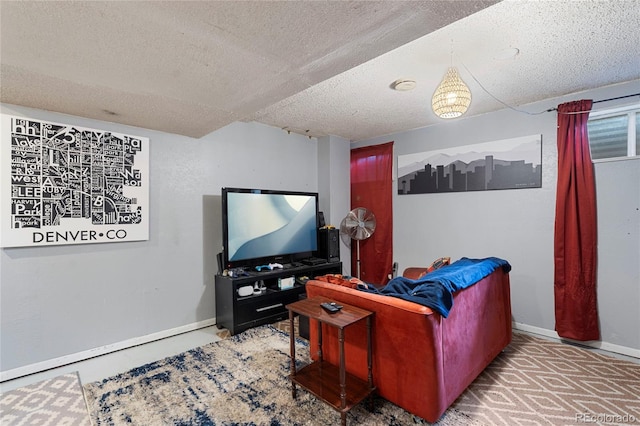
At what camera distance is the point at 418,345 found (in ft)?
5.24

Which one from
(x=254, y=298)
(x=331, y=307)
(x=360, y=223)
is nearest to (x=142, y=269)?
(x=254, y=298)

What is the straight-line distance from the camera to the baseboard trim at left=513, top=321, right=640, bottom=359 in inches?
102

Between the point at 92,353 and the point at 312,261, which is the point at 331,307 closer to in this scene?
the point at 312,261

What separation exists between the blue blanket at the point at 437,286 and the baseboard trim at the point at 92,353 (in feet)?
7.34

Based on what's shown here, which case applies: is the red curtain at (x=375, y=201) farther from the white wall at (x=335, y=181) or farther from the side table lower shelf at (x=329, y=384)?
the side table lower shelf at (x=329, y=384)

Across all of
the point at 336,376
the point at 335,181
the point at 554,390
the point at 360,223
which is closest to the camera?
the point at 336,376

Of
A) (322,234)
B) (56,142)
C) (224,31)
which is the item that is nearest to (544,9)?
(224,31)

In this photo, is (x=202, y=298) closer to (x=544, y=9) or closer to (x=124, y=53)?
(x=124, y=53)

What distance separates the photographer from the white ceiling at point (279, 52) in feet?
4.07

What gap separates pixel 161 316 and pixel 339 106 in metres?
2.96

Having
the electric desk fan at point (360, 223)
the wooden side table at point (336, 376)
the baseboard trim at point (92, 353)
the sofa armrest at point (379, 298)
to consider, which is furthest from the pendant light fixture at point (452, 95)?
the baseboard trim at point (92, 353)

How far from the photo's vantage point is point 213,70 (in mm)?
1728

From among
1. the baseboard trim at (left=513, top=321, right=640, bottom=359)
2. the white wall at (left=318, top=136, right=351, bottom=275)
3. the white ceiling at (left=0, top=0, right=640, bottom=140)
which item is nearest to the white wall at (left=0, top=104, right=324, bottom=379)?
the white ceiling at (left=0, top=0, right=640, bottom=140)

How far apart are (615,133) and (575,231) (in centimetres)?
99
